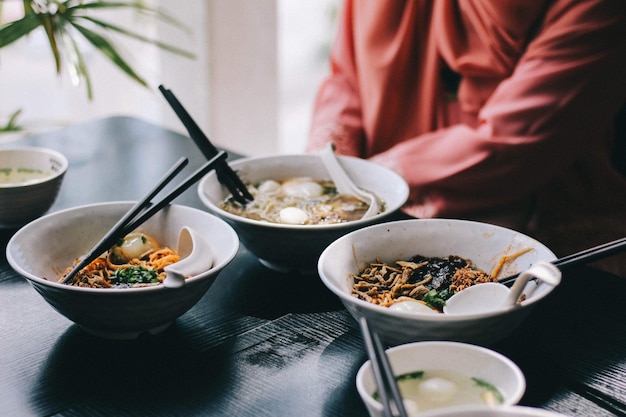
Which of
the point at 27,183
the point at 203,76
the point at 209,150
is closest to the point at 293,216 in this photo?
the point at 209,150

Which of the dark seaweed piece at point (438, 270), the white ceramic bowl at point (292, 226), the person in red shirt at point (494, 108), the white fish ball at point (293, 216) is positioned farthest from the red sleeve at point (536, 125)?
the dark seaweed piece at point (438, 270)

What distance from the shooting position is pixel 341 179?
1436 millimetres

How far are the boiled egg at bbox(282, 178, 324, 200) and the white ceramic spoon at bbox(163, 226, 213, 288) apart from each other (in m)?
0.32

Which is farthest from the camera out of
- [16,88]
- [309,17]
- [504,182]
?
[309,17]

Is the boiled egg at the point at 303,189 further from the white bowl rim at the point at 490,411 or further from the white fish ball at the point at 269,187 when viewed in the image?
the white bowl rim at the point at 490,411

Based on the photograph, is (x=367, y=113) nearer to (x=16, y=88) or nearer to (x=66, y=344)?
(x=66, y=344)

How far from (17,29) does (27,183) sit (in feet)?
1.34

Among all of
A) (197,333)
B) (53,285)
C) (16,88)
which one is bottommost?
(16,88)

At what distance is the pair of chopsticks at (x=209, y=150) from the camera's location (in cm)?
124

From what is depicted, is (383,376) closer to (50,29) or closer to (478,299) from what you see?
(478,299)

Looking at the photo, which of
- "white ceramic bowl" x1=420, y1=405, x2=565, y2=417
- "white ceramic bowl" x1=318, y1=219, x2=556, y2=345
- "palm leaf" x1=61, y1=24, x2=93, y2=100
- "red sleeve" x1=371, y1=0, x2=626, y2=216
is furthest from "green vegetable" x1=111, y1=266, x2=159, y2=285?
"red sleeve" x1=371, y1=0, x2=626, y2=216

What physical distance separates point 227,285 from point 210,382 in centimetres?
28

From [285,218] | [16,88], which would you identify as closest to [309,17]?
[16,88]

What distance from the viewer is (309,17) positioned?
228 inches
